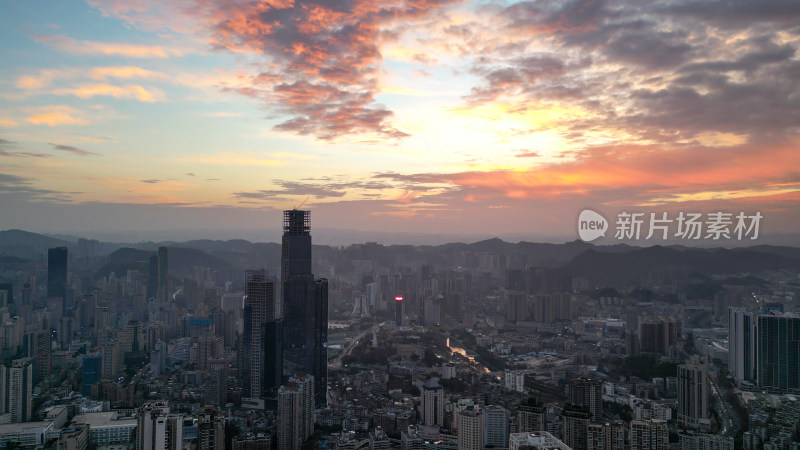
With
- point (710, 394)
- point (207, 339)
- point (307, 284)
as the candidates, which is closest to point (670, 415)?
point (710, 394)

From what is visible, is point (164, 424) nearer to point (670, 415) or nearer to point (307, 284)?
point (307, 284)

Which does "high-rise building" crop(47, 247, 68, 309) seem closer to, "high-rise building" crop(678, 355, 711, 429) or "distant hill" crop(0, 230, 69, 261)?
"distant hill" crop(0, 230, 69, 261)

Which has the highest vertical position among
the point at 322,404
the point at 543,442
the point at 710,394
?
the point at 543,442

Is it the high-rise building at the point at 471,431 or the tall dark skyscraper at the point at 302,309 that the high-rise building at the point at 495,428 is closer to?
the high-rise building at the point at 471,431

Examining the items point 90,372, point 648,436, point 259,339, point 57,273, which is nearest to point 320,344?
point 259,339

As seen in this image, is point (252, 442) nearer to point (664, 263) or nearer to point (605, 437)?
point (605, 437)

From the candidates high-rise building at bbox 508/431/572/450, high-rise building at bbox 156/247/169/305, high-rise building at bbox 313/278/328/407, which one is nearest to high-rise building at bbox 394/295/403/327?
high-rise building at bbox 313/278/328/407
